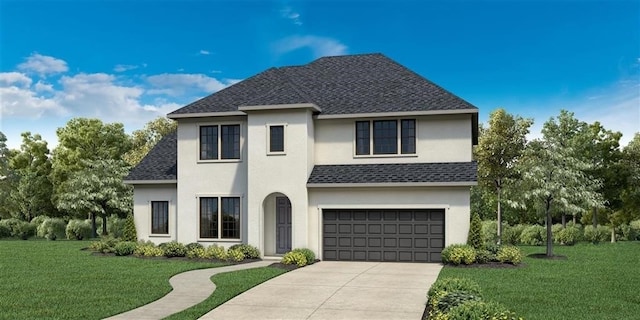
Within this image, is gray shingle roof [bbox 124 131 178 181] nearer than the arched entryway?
No

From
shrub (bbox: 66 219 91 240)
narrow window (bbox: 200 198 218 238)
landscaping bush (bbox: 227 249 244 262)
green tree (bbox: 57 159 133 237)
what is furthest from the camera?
shrub (bbox: 66 219 91 240)

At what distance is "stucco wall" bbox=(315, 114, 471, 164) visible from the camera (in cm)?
2362

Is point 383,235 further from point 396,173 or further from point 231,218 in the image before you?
point 231,218

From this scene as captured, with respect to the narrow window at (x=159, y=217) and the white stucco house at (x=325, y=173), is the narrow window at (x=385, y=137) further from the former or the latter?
the narrow window at (x=159, y=217)

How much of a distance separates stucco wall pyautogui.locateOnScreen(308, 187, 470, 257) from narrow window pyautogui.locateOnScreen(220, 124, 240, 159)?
13.2ft

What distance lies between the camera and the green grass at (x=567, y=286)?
505 inches

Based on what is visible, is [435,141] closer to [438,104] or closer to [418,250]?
[438,104]

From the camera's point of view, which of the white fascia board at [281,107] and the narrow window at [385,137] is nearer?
the white fascia board at [281,107]

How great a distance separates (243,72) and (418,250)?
2174cm

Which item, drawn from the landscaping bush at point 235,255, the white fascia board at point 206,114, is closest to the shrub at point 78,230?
the white fascia board at point 206,114

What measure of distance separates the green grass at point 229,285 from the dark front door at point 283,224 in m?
4.87

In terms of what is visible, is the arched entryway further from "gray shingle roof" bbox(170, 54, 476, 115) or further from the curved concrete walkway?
"gray shingle roof" bbox(170, 54, 476, 115)

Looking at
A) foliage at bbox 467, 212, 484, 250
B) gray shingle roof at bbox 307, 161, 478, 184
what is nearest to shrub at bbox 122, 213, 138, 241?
gray shingle roof at bbox 307, 161, 478, 184

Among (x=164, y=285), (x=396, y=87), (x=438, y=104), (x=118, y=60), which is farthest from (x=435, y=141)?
(x=118, y=60)
